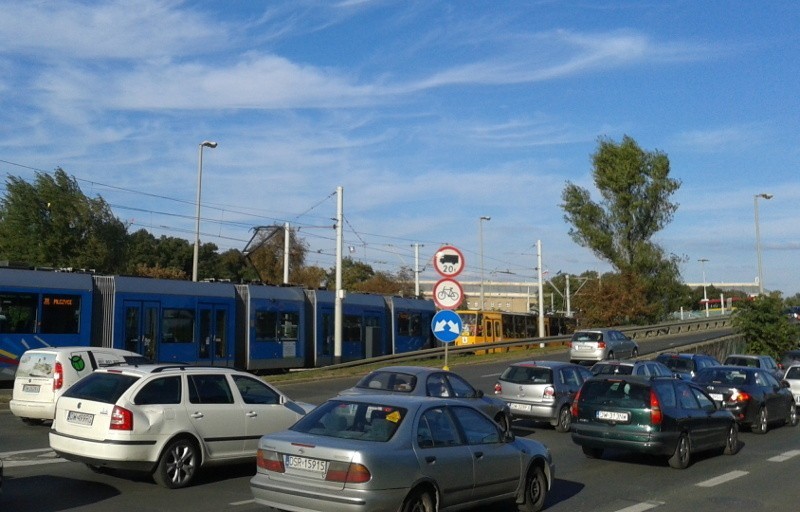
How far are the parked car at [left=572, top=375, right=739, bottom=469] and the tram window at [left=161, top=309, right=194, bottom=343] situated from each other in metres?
16.8

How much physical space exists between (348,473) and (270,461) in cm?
99

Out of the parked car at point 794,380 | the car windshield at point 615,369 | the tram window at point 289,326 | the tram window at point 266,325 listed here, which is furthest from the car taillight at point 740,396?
the tram window at point 289,326

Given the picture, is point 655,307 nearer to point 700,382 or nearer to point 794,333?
point 794,333

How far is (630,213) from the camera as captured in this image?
6962cm

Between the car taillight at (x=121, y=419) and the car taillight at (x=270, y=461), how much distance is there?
8.11 feet

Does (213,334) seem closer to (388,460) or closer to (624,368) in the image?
(624,368)

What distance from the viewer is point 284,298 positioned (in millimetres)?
33594

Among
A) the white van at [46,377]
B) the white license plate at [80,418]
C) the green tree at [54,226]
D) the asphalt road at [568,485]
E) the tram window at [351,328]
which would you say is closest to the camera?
the asphalt road at [568,485]

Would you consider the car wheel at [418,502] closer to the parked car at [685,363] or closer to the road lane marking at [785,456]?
the road lane marking at [785,456]

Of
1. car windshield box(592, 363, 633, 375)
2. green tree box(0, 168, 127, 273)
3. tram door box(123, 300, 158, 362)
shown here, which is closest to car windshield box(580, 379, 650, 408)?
car windshield box(592, 363, 633, 375)

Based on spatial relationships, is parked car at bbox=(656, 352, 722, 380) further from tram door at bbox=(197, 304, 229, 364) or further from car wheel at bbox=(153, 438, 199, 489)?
car wheel at bbox=(153, 438, 199, 489)

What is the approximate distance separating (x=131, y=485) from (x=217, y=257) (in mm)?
85043

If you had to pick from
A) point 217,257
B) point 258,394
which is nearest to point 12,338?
point 258,394

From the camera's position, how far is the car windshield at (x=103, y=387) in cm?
1066
